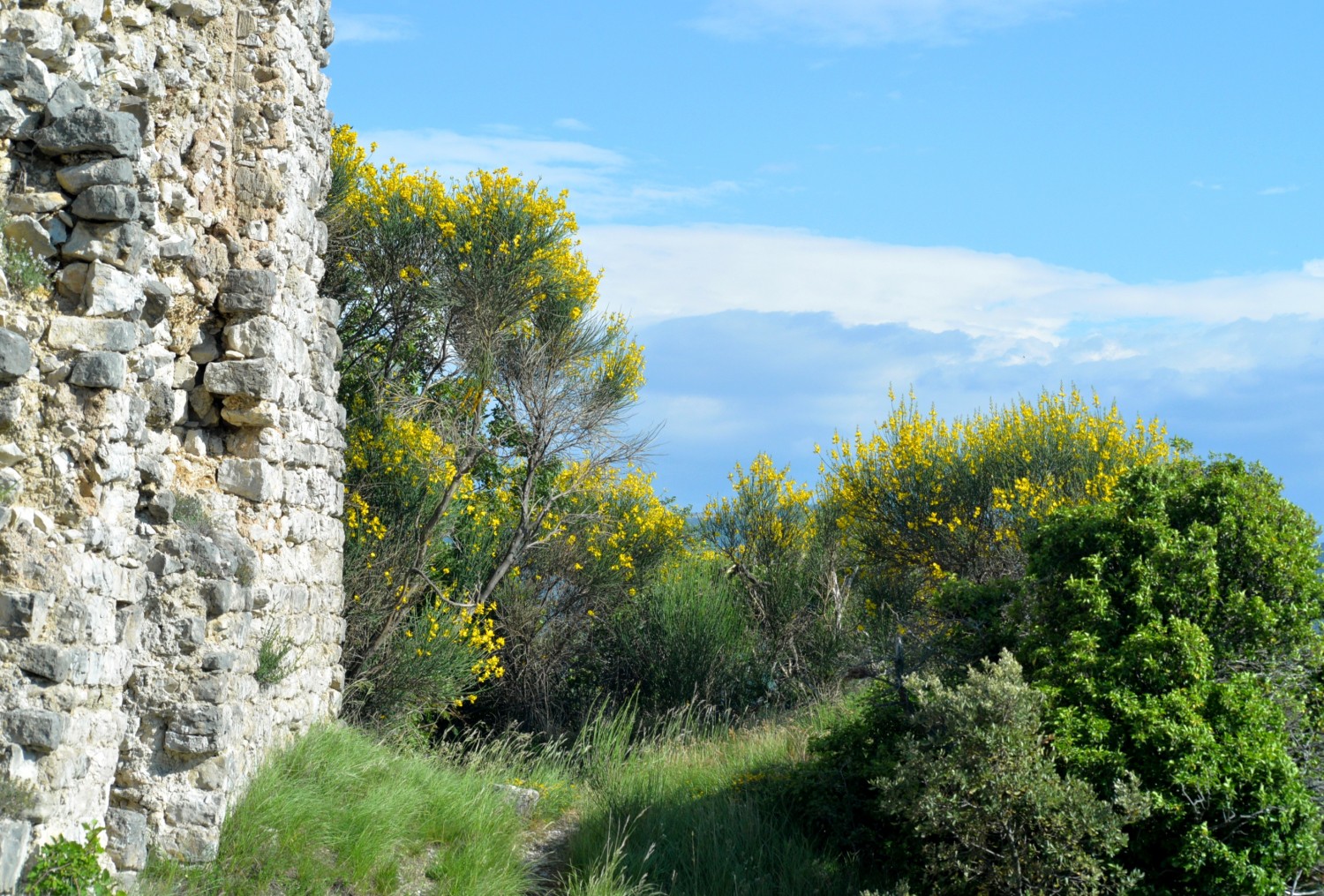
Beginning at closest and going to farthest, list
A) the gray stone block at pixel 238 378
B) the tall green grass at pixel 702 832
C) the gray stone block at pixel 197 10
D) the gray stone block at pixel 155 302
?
the gray stone block at pixel 155 302
the gray stone block at pixel 197 10
the gray stone block at pixel 238 378
the tall green grass at pixel 702 832

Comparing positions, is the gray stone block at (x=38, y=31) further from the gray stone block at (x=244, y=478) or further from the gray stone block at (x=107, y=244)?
the gray stone block at (x=244, y=478)

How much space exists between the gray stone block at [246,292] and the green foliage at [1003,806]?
4.80 meters

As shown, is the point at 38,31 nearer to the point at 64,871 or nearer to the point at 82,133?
the point at 82,133

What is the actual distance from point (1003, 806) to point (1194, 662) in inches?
59.7

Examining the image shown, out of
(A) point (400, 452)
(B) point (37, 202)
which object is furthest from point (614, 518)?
(B) point (37, 202)

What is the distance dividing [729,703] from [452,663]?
4153 mm

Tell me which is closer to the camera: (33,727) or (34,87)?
(33,727)

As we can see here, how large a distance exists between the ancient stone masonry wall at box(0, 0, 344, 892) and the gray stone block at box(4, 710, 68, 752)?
0.03 feet

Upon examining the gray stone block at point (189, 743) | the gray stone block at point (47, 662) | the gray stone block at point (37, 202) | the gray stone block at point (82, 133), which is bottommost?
the gray stone block at point (189, 743)

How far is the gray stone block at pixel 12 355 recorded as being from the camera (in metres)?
4.93

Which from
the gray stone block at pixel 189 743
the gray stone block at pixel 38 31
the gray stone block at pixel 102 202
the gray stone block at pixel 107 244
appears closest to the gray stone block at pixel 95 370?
the gray stone block at pixel 107 244

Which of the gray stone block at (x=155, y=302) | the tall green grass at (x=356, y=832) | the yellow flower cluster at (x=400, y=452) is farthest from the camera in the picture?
the yellow flower cluster at (x=400, y=452)

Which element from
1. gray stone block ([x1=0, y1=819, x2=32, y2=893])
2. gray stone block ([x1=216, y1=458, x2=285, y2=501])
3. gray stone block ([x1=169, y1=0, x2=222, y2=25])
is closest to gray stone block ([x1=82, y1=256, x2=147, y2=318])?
gray stone block ([x1=169, y1=0, x2=222, y2=25])

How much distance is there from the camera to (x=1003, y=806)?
7.05 meters
